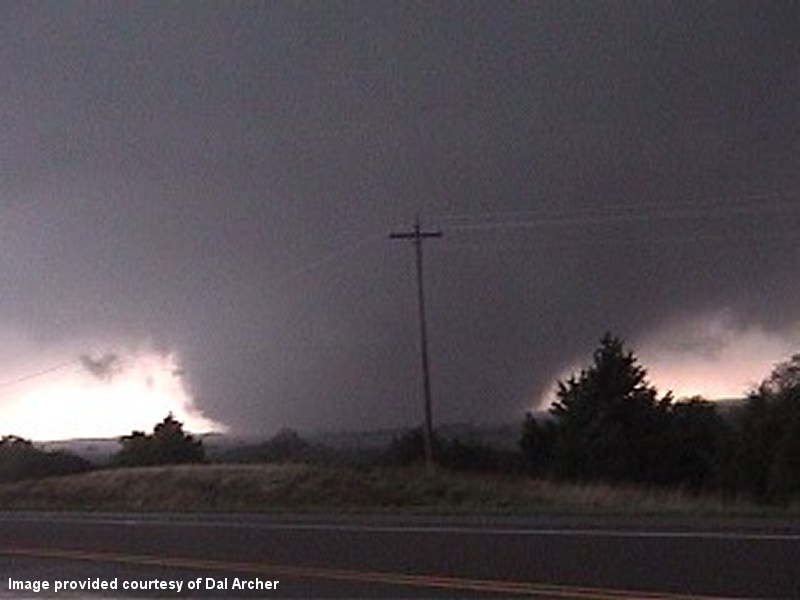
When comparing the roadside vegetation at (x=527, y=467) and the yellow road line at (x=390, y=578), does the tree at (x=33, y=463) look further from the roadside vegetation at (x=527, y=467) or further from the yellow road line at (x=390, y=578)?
the yellow road line at (x=390, y=578)

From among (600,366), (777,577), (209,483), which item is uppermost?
(600,366)

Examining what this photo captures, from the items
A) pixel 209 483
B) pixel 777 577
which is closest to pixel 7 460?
pixel 209 483

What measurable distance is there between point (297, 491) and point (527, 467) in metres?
25.2

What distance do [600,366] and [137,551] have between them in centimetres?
5756

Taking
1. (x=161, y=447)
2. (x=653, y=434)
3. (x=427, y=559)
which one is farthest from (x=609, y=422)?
(x=427, y=559)

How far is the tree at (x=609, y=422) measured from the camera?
72188 mm

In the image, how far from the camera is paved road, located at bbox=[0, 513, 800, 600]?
15.6 metres

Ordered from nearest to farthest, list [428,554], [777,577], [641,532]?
1. [777,577]
2. [428,554]
3. [641,532]

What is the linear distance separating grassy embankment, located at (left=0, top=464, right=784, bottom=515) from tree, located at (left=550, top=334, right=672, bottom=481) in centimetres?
2169

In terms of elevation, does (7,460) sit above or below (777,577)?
above

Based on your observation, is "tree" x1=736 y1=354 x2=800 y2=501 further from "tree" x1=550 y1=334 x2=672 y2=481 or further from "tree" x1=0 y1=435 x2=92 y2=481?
"tree" x1=0 y1=435 x2=92 y2=481

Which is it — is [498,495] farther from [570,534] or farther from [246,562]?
[246,562]

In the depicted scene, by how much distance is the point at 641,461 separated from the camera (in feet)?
240

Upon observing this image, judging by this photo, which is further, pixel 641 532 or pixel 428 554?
pixel 641 532
